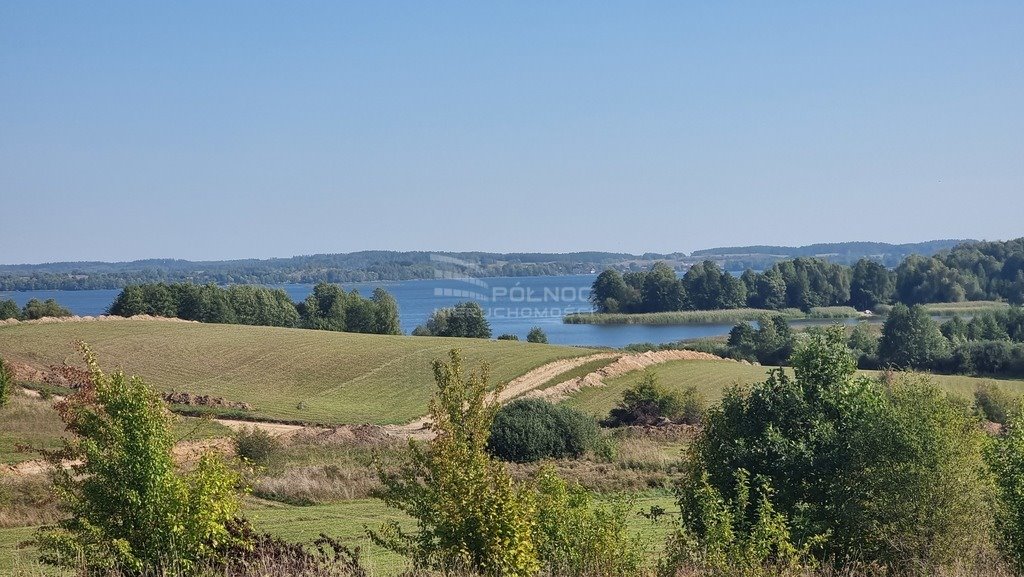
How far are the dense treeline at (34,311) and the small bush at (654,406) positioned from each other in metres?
48.5

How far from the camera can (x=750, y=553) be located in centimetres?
1199

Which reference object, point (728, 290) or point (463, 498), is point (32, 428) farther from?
point (728, 290)

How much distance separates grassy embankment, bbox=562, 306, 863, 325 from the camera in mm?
149250

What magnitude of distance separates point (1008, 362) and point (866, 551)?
6755 cm

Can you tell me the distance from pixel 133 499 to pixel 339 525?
11.6 m

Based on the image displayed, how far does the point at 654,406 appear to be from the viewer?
1955 inches

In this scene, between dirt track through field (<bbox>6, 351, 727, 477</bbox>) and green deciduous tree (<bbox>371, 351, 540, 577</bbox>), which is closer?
green deciduous tree (<bbox>371, 351, 540, 577</bbox>)

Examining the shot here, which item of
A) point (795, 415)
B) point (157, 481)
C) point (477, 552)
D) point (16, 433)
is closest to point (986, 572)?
point (795, 415)

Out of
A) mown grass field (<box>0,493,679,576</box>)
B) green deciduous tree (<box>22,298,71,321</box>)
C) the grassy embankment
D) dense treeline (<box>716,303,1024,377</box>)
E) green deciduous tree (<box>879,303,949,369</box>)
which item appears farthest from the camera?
the grassy embankment

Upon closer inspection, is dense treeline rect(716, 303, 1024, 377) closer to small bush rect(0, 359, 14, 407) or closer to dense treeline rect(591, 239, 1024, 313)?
dense treeline rect(591, 239, 1024, 313)

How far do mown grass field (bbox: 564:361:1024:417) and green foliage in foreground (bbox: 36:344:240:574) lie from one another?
39.3 metres

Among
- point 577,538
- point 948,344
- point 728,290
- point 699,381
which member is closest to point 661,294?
point 728,290

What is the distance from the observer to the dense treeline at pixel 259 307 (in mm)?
97875

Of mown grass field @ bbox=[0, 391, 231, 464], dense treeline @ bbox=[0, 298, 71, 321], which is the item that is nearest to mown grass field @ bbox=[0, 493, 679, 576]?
mown grass field @ bbox=[0, 391, 231, 464]
